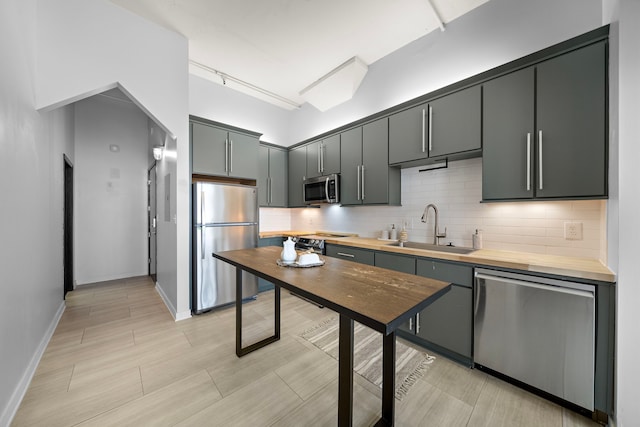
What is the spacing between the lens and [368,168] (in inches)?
120

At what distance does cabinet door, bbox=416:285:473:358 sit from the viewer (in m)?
1.94

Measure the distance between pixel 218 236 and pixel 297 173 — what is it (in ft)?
5.64

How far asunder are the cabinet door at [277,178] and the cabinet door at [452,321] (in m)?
2.93

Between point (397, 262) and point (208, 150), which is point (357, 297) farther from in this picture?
point (208, 150)

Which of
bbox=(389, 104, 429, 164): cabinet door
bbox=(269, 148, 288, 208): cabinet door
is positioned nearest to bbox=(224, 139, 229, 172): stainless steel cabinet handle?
bbox=(269, 148, 288, 208): cabinet door

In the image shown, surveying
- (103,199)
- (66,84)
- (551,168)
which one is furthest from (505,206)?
(103,199)

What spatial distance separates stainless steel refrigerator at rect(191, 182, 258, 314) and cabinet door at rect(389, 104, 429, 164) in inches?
79.8

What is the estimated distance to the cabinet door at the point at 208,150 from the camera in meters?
3.06

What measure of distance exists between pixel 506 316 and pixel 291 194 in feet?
11.0

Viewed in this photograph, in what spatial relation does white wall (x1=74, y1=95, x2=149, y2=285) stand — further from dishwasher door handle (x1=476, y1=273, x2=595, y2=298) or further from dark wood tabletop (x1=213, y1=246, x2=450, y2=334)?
dishwasher door handle (x1=476, y1=273, x2=595, y2=298)

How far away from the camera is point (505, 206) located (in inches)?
87.2

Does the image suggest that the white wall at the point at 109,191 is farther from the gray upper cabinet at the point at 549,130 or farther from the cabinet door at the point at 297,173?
the gray upper cabinet at the point at 549,130

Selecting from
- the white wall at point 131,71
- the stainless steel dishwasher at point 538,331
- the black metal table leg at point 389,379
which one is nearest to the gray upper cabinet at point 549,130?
the stainless steel dishwasher at point 538,331

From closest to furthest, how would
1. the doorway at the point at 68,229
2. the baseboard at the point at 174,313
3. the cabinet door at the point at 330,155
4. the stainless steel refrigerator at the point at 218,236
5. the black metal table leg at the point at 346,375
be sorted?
the black metal table leg at the point at 346,375
the baseboard at the point at 174,313
the stainless steel refrigerator at the point at 218,236
the cabinet door at the point at 330,155
the doorway at the point at 68,229
